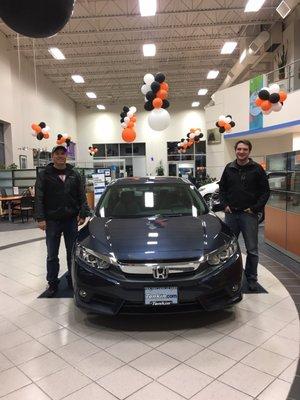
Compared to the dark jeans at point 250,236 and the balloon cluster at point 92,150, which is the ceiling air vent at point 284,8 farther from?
the balloon cluster at point 92,150

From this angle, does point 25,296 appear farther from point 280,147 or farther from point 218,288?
point 280,147

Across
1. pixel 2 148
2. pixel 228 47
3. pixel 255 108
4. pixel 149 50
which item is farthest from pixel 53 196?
pixel 228 47

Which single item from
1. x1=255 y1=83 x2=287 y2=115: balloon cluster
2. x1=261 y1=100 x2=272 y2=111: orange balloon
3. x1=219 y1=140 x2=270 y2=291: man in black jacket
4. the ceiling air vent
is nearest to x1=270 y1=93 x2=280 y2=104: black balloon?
x1=255 y1=83 x2=287 y2=115: balloon cluster

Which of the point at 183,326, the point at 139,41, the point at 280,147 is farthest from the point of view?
the point at 280,147

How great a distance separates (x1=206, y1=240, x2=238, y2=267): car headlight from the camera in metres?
2.83

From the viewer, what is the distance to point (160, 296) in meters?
2.67

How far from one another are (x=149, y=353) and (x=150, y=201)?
1595 mm

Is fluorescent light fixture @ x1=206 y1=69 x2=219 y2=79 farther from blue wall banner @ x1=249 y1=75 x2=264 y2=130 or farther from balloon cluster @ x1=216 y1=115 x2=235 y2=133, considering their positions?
balloon cluster @ x1=216 y1=115 x2=235 y2=133

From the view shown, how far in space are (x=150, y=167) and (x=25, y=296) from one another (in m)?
20.4

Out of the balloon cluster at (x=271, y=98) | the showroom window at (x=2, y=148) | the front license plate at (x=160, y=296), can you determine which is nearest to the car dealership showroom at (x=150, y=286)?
the front license plate at (x=160, y=296)

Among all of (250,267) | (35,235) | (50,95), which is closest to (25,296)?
(250,267)

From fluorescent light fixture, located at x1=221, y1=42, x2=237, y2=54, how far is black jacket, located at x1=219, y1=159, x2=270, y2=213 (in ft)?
36.5

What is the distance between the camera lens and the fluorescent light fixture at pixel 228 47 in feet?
44.1

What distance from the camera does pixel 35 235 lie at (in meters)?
7.94
